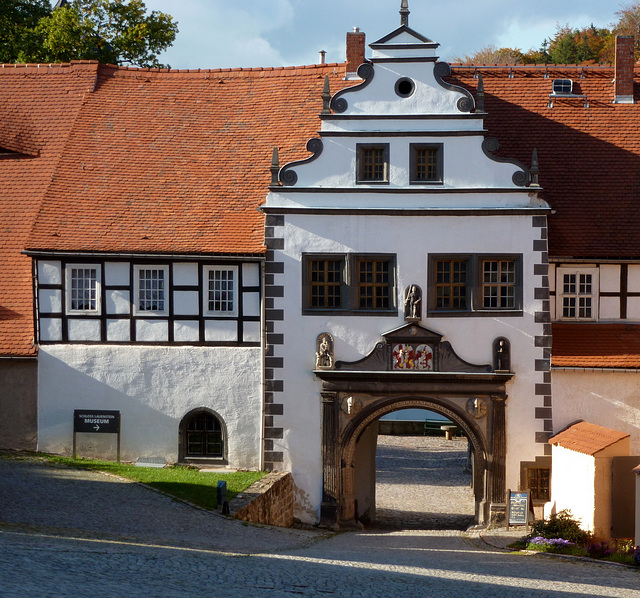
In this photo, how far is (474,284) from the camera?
25500 mm

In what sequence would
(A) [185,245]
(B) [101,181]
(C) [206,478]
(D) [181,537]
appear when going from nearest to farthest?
1. (D) [181,537]
2. (C) [206,478]
3. (A) [185,245]
4. (B) [101,181]

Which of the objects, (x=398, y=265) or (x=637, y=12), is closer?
(x=398, y=265)

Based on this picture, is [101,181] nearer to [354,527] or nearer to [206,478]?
[206,478]

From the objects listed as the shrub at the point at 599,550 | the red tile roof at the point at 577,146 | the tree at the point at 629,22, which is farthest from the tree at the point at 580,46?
the shrub at the point at 599,550

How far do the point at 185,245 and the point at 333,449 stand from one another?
590 centimetres

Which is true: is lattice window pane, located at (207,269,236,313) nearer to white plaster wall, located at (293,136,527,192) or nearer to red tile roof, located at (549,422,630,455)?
white plaster wall, located at (293,136,527,192)

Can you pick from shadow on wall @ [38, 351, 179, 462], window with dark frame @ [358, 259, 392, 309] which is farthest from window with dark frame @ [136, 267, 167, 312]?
window with dark frame @ [358, 259, 392, 309]

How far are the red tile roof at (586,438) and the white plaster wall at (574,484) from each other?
135 millimetres

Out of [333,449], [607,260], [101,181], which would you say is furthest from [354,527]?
[101,181]

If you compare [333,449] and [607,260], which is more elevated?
[607,260]

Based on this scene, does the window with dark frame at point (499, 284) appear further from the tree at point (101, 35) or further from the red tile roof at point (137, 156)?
the tree at point (101, 35)

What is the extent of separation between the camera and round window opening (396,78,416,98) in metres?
25.9

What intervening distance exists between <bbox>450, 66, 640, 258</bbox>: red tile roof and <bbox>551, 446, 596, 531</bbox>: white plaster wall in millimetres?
5027

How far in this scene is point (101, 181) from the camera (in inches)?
1112
